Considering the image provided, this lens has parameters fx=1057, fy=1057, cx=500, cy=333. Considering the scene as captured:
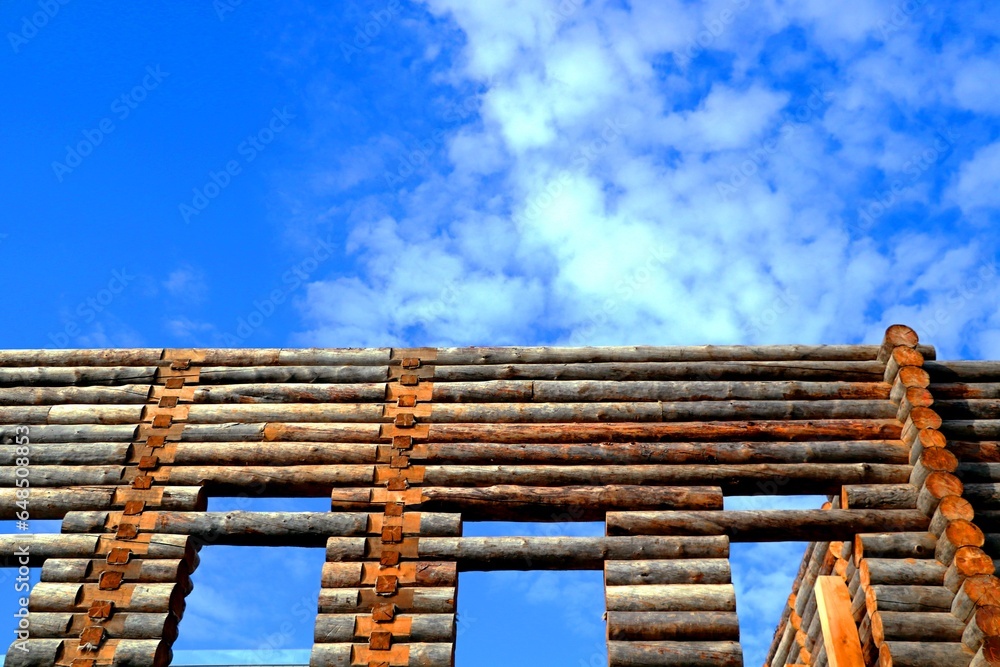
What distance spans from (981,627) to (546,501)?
495cm

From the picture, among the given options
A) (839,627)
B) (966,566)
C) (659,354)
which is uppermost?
(659,354)

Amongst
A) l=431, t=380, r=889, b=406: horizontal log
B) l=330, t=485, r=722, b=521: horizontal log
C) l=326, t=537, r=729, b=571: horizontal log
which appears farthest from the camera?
l=431, t=380, r=889, b=406: horizontal log

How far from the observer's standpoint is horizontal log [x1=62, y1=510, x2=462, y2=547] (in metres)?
12.7

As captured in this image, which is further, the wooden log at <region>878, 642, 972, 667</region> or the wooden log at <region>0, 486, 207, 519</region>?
Result: the wooden log at <region>0, 486, 207, 519</region>

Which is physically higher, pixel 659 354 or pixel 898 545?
pixel 659 354

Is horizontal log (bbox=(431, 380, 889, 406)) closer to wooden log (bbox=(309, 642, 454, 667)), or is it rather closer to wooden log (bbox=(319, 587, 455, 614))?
wooden log (bbox=(319, 587, 455, 614))

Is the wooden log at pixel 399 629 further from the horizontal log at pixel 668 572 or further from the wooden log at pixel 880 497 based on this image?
A: the wooden log at pixel 880 497

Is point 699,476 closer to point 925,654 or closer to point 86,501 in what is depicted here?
point 925,654

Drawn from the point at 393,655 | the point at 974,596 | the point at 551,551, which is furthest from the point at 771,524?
the point at 393,655

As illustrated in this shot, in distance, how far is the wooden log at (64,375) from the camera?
47.6 ft

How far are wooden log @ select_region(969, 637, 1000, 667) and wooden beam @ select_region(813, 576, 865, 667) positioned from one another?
2.44 metres

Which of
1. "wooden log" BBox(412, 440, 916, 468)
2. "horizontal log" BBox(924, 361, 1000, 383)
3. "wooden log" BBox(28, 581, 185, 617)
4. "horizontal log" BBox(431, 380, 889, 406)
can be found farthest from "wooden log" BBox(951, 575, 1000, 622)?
"wooden log" BBox(28, 581, 185, 617)

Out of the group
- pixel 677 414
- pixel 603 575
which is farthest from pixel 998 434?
pixel 603 575

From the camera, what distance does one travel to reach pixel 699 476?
13031 mm
